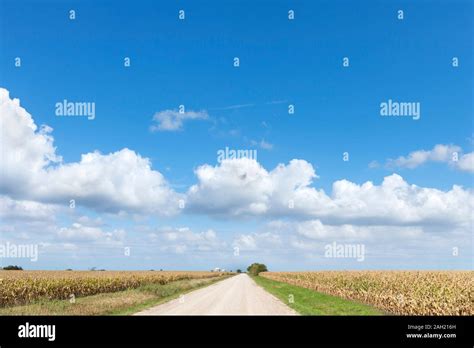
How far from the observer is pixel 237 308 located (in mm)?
25297
